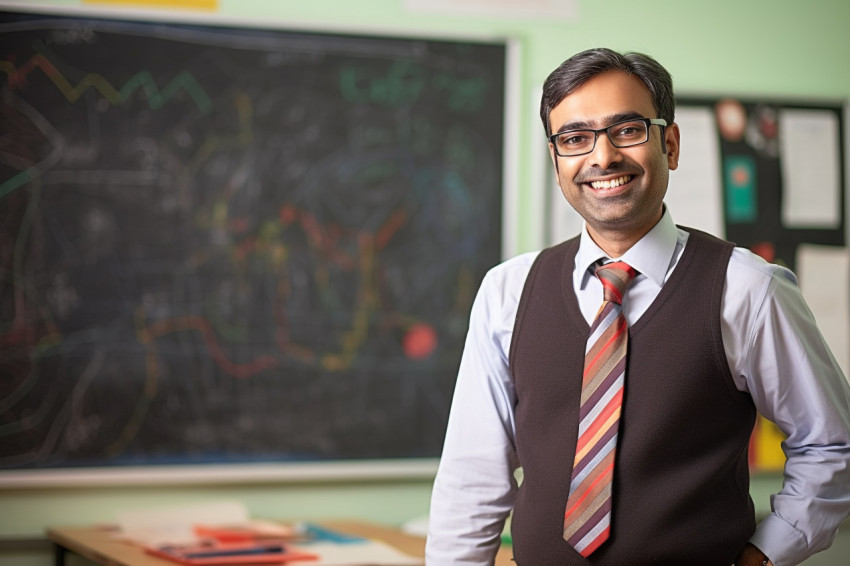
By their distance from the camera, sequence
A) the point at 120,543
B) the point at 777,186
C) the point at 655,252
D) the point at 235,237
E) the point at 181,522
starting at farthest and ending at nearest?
the point at 777,186, the point at 235,237, the point at 181,522, the point at 120,543, the point at 655,252

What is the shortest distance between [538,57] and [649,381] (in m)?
1.88

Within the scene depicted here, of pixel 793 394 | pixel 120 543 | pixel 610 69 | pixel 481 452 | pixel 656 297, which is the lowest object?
pixel 120 543

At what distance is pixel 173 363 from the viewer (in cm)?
291

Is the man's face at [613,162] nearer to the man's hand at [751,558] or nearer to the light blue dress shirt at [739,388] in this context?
the light blue dress shirt at [739,388]

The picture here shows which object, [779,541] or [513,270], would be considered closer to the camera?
[779,541]

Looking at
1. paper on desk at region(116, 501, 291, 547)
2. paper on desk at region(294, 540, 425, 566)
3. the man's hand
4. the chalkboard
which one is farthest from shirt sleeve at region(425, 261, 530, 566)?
the chalkboard

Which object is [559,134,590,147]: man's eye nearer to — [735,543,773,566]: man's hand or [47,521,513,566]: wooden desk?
[735,543,773,566]: man's hand

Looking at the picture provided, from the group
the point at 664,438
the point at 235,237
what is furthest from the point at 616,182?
the point at 235,237

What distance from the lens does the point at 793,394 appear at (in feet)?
4.94

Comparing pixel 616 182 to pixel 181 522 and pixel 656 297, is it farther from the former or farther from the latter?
pixel 181 522

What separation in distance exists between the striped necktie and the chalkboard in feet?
5.11

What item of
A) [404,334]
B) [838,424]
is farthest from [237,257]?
[838,424]

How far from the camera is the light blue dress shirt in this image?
1.49m

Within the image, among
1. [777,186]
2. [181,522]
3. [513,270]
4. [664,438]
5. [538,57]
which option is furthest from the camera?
[777,186]
